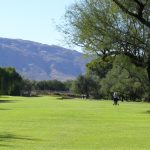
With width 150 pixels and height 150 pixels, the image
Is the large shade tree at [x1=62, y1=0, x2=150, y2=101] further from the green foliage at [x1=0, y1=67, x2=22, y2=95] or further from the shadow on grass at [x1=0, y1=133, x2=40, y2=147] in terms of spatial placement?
the green foliage at [x1=0, y1=67, x2=22, y2=95]

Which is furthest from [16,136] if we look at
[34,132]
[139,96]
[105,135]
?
[139,96]

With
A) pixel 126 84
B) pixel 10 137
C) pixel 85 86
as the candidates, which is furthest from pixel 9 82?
pixel 10 137

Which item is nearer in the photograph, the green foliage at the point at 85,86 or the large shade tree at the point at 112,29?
the large shade tree at the point at 112,29

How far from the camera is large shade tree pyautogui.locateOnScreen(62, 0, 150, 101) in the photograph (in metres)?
48.4

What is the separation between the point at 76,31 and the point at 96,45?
2.68 meters

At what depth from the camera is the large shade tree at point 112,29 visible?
1906 inches

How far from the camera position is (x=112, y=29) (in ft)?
159

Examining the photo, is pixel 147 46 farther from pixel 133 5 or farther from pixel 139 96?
pixel 139 96

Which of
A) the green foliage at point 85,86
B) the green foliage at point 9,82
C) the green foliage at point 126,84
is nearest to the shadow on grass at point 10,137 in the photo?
the green foliage at point 126,84

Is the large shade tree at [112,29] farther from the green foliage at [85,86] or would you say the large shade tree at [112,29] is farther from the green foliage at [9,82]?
the green foliage at [85,86]

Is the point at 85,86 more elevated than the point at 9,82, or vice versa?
the point at 85,86

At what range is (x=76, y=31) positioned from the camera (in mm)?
51688

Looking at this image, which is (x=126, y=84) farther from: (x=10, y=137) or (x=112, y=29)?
(x=10, y=137)

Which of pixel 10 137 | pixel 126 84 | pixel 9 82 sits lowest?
pixel 10 137
